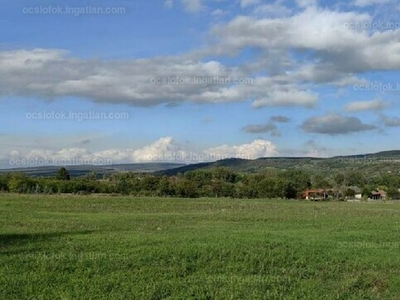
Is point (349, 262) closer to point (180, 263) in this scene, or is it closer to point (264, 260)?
point (264, 260)

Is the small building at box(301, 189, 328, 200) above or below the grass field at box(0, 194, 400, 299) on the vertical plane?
below

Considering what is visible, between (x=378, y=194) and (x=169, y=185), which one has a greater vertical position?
(x=169, y=185)

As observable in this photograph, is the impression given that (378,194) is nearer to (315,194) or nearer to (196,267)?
(315,194)

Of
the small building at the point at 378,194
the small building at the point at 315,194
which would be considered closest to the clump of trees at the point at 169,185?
the small building at the point at 315,194

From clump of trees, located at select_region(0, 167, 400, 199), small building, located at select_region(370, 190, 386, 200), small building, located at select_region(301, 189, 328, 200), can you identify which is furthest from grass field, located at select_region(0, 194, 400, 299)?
small building, located at select_region(370, 190, 386, 200)

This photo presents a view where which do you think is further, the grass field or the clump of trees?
the clump of trees

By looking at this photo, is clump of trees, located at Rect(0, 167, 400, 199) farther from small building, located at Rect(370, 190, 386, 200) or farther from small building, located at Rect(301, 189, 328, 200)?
small building, located at Rect(370, 190, 386, 200)

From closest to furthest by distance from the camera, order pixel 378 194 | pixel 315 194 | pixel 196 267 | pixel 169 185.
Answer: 1. pixel 196 267
2. pixel 169 185
3. pixel 315 194
4. pixel 378 194

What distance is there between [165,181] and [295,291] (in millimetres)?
78932

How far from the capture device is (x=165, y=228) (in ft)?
82.2

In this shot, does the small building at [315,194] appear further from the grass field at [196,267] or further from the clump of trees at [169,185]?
the grass field at [196,267]

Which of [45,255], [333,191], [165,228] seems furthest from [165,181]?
[45,255]

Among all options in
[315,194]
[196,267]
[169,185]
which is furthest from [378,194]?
[196,267]

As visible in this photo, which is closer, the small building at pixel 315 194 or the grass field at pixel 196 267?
the grass field at pixel 196 267
